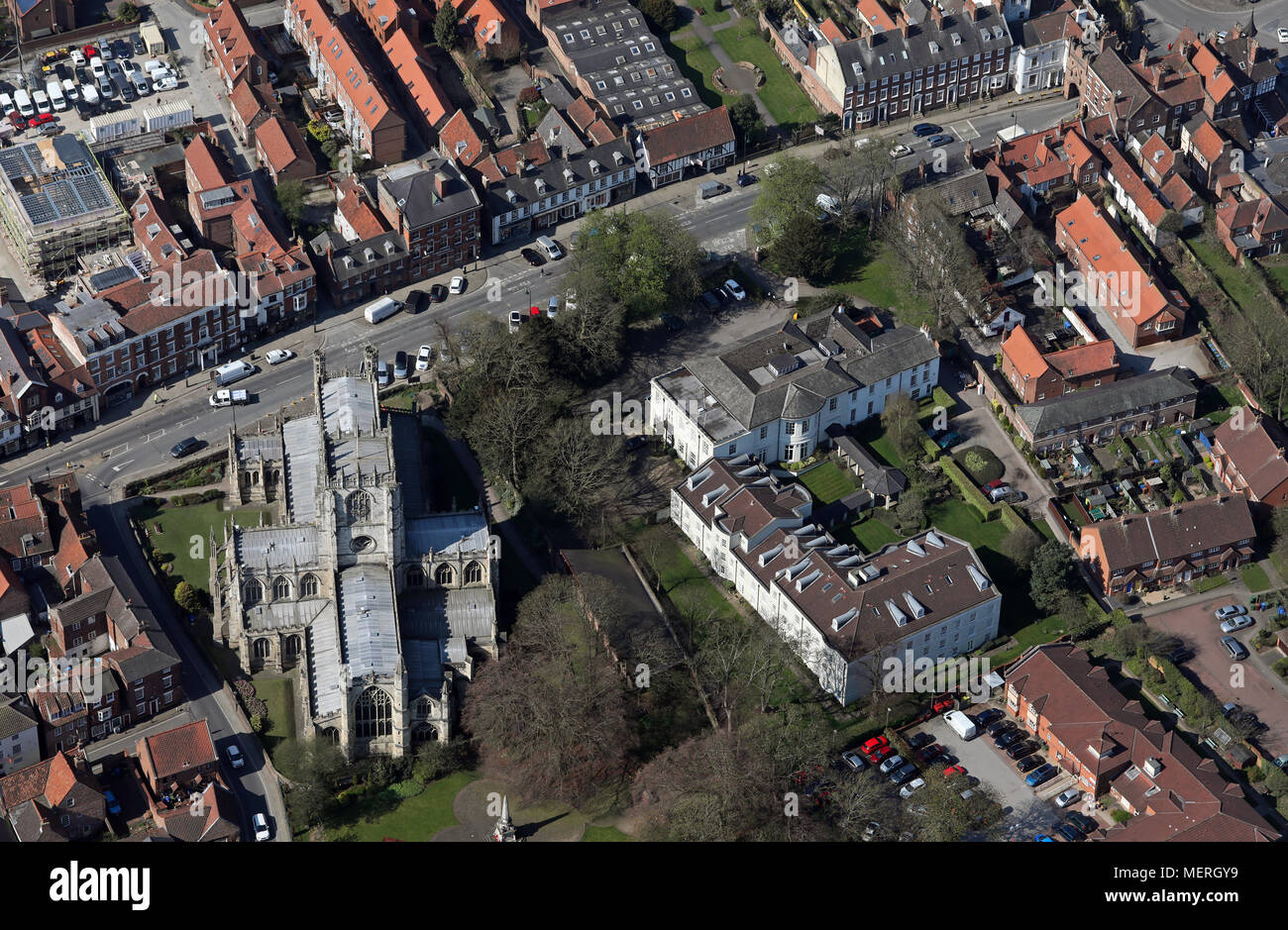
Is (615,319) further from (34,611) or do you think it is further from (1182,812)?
(1182,812)

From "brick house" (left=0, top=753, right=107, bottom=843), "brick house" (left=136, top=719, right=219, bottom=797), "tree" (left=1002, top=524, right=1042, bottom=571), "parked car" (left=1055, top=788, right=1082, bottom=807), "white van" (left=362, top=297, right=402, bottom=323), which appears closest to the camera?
"brick house" (left=0, top=753, right=107, bottom=843)

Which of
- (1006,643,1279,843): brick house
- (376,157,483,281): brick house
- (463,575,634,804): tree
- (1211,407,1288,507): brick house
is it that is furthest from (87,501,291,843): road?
(1211,407,1288,507): brick house

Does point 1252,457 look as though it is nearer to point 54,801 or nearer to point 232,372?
point 232,372

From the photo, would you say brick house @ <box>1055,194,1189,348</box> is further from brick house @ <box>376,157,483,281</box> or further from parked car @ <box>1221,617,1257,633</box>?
brick house @ <box>376,157,483,281</box>

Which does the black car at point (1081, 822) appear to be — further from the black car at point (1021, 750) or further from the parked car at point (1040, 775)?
the black car at point (1021, 750)

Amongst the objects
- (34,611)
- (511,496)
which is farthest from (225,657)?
(511,496)

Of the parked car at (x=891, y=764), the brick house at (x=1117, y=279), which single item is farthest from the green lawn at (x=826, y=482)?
the brick house at (x=1117, y=279)
